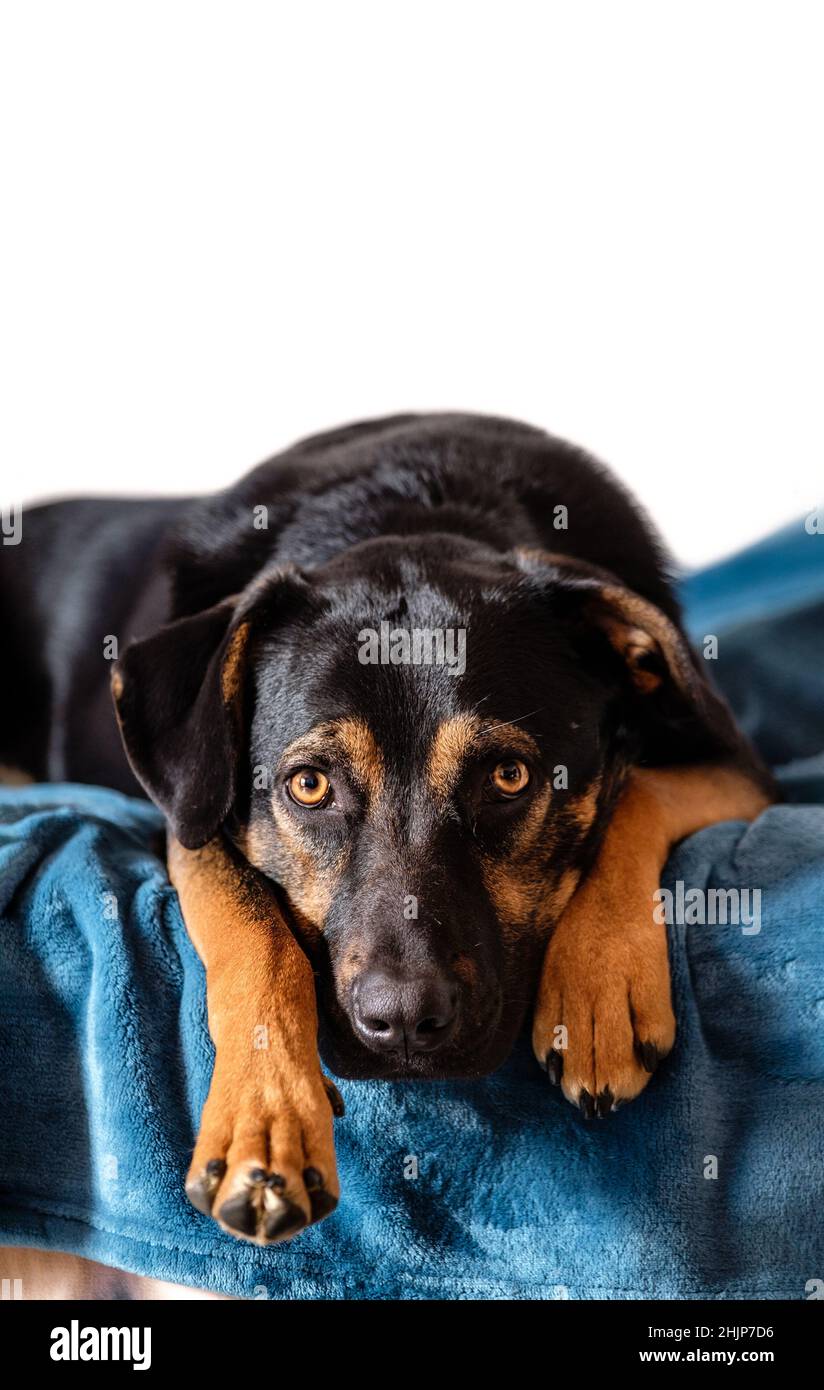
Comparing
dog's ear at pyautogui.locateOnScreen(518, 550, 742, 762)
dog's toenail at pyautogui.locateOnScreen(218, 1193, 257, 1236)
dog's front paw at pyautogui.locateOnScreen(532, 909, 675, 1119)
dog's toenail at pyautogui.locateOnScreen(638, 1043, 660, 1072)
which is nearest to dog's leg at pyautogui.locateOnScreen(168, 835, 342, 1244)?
dog's toenail at pyautogui.locateOnScreen(218, 1193, 257, 1236)

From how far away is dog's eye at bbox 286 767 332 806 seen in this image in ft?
7.99

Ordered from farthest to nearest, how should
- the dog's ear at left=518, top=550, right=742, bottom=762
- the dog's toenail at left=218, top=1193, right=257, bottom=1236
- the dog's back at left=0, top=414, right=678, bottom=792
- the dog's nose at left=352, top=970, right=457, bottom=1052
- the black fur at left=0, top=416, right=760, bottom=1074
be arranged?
the dog's back at left=0, top=414, right=678, bottom=792, the dog's ear at left=518, top=550, right=742, bottom=762, the black fur at left=0, top=416, right=760, bottom=1074, the dog's nose at left=352, top=970, right=457, bottom=1052, the dog's toenail at left=218, top=1193, right=257, bottom=1236

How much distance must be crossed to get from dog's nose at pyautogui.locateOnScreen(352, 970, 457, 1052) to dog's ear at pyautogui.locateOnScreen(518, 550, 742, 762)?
86 cm

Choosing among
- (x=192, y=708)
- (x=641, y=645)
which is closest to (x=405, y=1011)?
(x=192, y=708)

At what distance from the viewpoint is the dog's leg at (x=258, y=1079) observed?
189 centimetres

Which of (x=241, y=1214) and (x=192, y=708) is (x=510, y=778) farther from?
(x=241, y=1214)

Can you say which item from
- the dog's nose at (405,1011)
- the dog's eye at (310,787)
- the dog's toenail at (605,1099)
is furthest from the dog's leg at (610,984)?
the dog's eye at (310,787)

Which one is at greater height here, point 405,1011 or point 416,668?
point 416,668

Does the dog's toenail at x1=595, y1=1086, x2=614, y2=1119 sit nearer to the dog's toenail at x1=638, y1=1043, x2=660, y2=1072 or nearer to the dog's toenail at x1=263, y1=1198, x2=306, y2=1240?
the dog's toenail at x1=638, y1=1043, x2=660, y2=1072

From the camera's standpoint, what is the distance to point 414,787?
236cm

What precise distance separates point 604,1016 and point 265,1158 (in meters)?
0.64

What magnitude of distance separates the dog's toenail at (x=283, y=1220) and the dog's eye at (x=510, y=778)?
33.7 inches

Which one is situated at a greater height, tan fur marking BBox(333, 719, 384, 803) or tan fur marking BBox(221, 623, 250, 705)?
tan fur marking BBox(221, 623, 250, 705)
